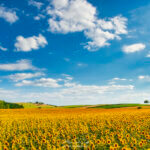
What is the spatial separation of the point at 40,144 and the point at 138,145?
6.79 m

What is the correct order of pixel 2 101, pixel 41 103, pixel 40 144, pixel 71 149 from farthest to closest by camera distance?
pixel 41 103 → pixel 2 101 → pixel 40 144 → pixel 71 149

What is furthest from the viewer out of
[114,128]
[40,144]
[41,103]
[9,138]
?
[41,103]

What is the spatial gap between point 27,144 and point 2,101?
75127 millimetres

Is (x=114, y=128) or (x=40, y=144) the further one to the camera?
(x=114, y=128)

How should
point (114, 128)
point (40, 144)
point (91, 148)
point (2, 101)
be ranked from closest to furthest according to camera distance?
point (91, 148), point (40, 144), point (114, 128), point (2, 101)

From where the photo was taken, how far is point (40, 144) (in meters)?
11.7

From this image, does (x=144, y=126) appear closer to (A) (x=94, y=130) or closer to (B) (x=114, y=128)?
(B) (x=114, y=128)

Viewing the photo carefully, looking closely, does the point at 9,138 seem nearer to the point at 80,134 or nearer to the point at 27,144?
the point at 27,144

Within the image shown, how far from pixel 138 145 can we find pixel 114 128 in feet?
18.2

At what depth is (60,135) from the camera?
14.8 meters

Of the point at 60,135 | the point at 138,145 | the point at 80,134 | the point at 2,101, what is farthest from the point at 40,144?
the point at 2,101

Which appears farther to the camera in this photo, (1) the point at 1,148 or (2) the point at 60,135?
(2) the point at 60,135

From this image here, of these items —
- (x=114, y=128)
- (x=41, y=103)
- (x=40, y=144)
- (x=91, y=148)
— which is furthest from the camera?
(x=41, y=103)

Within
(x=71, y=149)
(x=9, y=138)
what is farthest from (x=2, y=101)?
(x=71, y=149)
